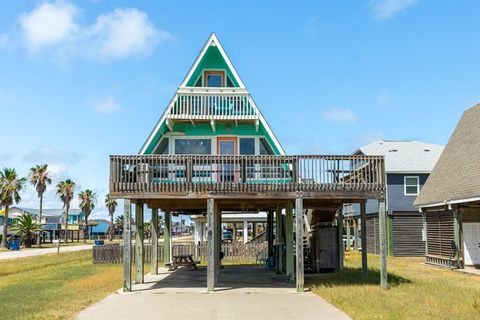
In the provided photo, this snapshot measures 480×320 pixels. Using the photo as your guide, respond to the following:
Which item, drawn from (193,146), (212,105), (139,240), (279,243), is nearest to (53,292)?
(139,240)

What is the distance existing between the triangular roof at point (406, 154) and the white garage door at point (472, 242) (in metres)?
10.1

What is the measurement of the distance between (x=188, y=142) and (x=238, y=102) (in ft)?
9.13

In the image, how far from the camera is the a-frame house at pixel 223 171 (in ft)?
55.5

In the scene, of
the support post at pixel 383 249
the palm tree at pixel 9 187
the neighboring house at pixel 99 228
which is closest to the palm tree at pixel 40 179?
the palm tree at pixel 9 187

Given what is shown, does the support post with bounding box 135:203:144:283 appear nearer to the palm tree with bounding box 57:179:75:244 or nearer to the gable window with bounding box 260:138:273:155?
the gable window with bounding box 260:138:273:155

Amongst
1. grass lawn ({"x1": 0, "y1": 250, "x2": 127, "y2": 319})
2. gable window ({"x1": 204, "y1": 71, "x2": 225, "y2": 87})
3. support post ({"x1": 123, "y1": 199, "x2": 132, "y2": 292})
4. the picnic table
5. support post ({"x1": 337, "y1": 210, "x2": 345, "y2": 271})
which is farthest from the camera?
the picnic table

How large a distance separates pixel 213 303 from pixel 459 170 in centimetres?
1763

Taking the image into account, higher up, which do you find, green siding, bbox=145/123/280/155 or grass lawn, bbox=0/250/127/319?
green siding, bbox=145/123/280/155

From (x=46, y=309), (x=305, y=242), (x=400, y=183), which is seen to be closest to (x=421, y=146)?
(x=400, y=183)

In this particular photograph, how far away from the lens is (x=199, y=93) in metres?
21.7

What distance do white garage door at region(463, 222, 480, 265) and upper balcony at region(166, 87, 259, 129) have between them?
1279cm

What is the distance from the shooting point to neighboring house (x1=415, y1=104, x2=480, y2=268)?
25062 millimetres

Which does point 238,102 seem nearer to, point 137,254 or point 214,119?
point 214,119

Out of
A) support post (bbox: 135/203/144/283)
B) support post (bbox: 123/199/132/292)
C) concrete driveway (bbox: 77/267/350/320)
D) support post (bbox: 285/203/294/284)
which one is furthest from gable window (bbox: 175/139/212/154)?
support post (bbox: 123/199/132/292)
